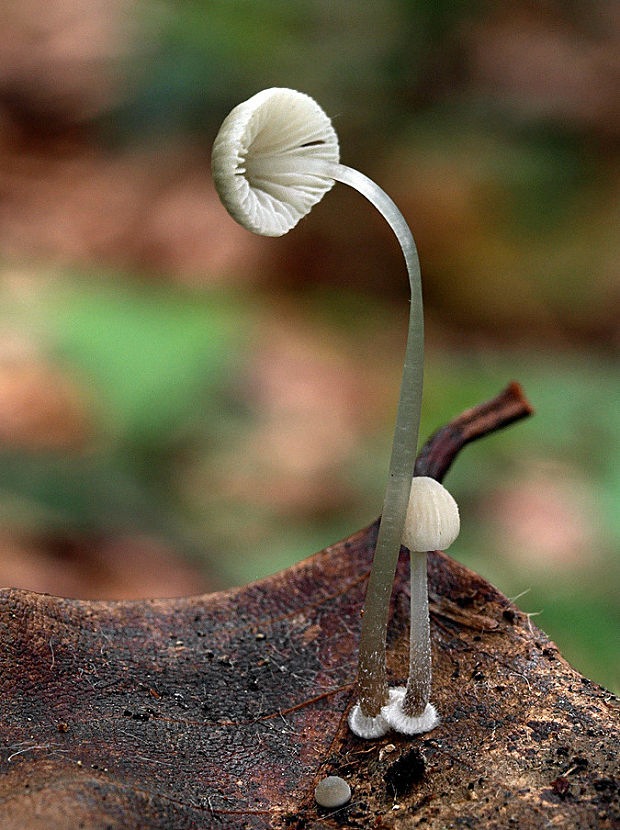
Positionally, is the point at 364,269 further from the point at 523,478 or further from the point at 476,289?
the point at 523,478

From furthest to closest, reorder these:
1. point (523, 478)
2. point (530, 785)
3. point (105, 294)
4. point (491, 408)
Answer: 1. point (105, 294)
2. point (523, 478)
3. point (491, 408)
4. point (530, 785)

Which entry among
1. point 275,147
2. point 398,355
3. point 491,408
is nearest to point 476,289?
point 398,355

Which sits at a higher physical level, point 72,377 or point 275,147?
point 72,377

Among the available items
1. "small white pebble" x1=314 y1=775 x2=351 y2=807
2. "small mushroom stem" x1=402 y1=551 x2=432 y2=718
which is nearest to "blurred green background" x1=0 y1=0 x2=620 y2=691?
"small mushroom stem" x1=402 y1=551 x2=432 y2=718

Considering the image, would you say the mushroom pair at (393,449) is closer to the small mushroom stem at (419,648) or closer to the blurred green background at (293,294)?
the small mushroom stem at (419,648)

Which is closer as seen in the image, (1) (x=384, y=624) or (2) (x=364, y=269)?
(1) (x=384, y=624)

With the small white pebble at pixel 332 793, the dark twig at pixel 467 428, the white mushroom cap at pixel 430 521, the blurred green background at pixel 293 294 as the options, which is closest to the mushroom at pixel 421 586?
the white mushroom cap at pixel 430 521

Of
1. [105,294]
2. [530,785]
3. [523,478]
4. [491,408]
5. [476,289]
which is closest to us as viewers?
[530,785]
